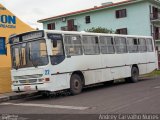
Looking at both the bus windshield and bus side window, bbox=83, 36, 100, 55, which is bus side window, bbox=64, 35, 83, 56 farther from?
the bus windshield

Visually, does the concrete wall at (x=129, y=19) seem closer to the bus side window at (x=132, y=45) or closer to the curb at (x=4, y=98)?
the bus side window at (x=132, y=45)

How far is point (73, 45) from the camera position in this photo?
16.5m

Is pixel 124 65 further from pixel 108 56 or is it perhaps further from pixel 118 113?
pixel 118 113

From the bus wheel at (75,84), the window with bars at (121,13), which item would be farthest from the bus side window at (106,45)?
the window with bars at (121,13)

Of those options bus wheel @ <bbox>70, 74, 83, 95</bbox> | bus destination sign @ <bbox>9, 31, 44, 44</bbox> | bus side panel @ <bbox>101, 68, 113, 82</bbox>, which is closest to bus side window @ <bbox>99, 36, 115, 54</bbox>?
bus side panel @ <bbox>101, 68, 113, 82</bbox>

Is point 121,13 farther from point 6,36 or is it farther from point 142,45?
point 6,36

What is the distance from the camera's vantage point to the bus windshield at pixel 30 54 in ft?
48.8

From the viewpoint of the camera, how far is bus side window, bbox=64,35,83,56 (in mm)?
16031

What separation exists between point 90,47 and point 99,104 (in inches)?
229

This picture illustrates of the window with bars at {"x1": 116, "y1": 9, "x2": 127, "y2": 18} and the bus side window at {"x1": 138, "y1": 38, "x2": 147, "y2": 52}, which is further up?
the window with bars at {"x1": 116, "y1": 9, "x2": 127, "y2": 18}

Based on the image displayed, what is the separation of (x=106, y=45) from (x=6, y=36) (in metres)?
5.49

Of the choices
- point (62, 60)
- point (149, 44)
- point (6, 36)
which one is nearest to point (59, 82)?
point (62, 60)

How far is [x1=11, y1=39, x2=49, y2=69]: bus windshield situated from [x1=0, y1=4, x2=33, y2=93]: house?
2794mm

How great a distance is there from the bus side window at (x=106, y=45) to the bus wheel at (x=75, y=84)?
277cm
